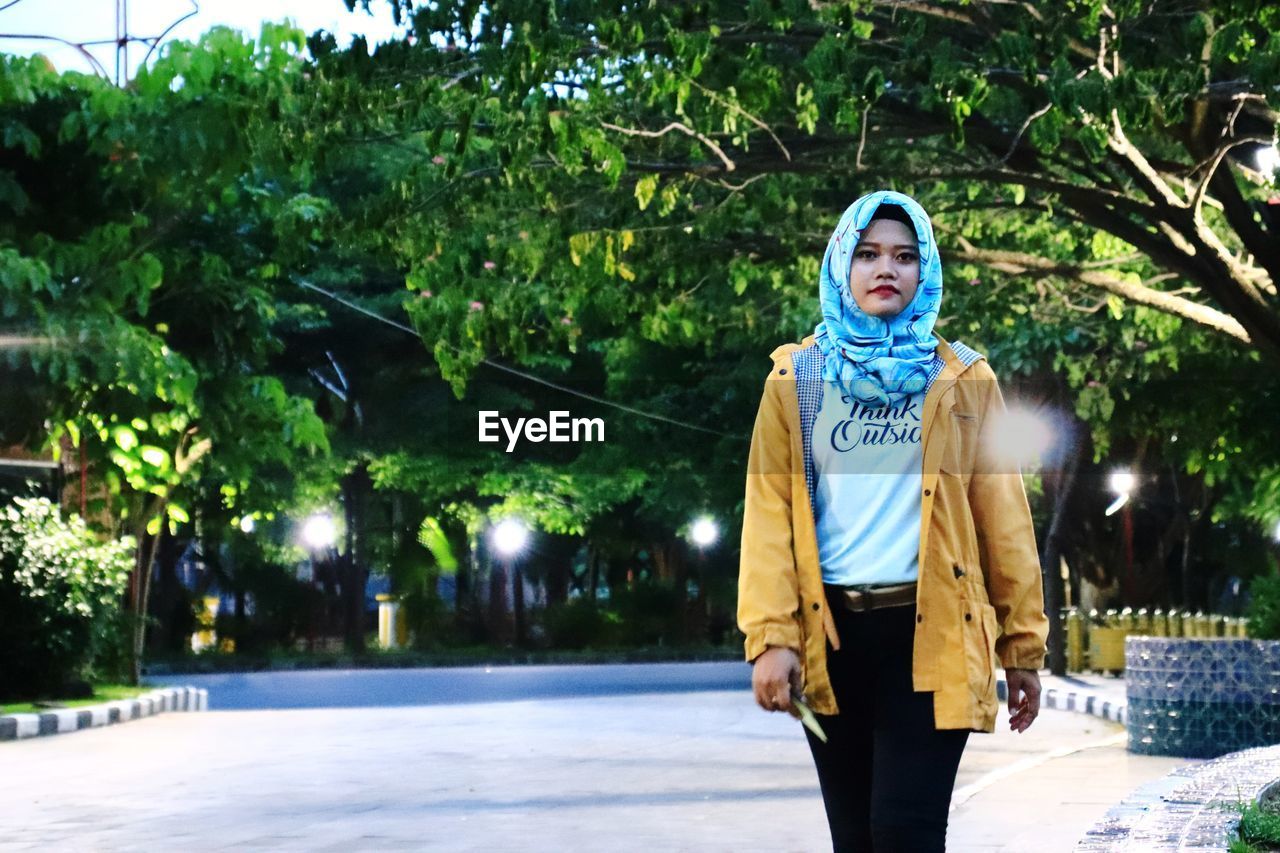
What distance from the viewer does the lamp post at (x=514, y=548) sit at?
43.3 metres

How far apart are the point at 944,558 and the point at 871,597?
152mm

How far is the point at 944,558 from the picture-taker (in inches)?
152

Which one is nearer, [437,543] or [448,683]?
[448,683]

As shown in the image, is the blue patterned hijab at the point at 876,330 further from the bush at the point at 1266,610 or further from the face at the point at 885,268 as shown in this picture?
the bush at the point at 1266,610

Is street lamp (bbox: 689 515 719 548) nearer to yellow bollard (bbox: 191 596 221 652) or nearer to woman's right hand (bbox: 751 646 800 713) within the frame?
yellow bollard (bbox: 191 596 221 652)

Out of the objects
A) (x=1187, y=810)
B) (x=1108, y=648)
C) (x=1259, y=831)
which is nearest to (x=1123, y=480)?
(x=1108, y=648)

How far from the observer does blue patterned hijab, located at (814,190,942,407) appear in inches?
156

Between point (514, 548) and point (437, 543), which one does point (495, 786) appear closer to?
point (437, 543)

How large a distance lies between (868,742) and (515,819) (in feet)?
19.3

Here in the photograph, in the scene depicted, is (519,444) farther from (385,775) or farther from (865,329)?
(865,329)

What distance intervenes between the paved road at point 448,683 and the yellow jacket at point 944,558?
18.3 m

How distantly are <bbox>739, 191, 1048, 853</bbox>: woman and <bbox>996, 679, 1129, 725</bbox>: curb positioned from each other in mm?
14243

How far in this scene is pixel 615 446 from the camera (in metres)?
40.0

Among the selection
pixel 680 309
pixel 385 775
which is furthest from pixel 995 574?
pixel 680 309
